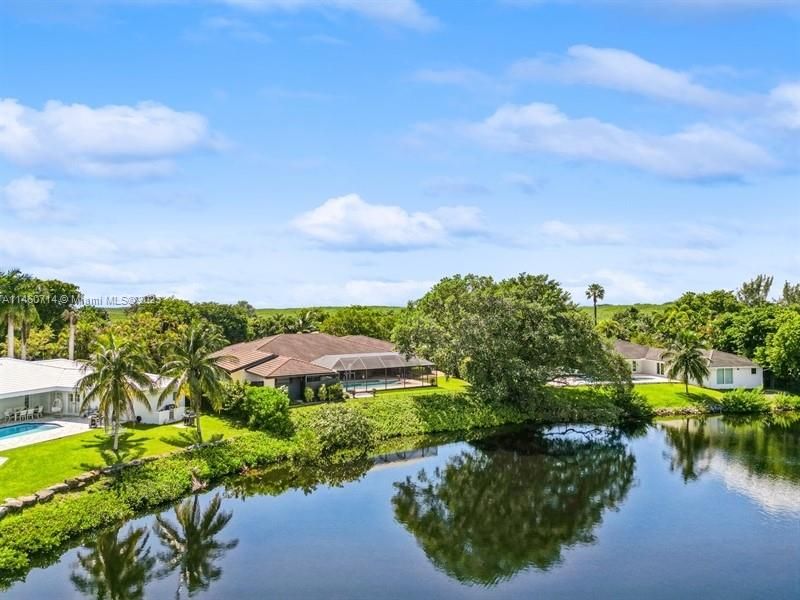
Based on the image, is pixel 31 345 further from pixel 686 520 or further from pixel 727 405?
pixel 727 405

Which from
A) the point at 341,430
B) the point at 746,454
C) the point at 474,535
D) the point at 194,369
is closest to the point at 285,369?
the point at 341,430

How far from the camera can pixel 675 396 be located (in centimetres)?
6300

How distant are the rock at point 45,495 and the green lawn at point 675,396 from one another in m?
50.7

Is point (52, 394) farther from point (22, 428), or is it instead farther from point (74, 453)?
point (74, 453)

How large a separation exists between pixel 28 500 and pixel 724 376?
6493cm

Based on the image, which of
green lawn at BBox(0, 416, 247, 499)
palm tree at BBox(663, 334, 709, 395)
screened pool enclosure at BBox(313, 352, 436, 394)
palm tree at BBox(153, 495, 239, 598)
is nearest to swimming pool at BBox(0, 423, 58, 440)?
green lawn at BBox(0, 416, 247, 499)

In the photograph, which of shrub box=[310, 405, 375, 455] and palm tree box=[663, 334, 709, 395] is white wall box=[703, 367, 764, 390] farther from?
shrub box=[310, 405, 375, 455]

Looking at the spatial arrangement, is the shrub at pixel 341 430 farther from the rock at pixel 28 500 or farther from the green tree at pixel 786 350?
the green tree at pixel 786 350

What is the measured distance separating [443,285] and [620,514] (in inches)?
Answer: 1760

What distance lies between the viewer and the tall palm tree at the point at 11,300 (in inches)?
2314

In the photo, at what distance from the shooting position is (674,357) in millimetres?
64250

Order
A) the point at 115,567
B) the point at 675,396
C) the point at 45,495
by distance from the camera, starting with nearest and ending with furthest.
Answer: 1. the point at 115,567
2. the point at 45,495
3. the point at 675,396

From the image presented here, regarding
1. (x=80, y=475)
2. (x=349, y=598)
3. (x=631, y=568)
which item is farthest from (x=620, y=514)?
(x=80, y=475)

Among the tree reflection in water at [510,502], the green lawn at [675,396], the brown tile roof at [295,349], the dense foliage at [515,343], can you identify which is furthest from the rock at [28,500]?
the green lawn at [675,396]
